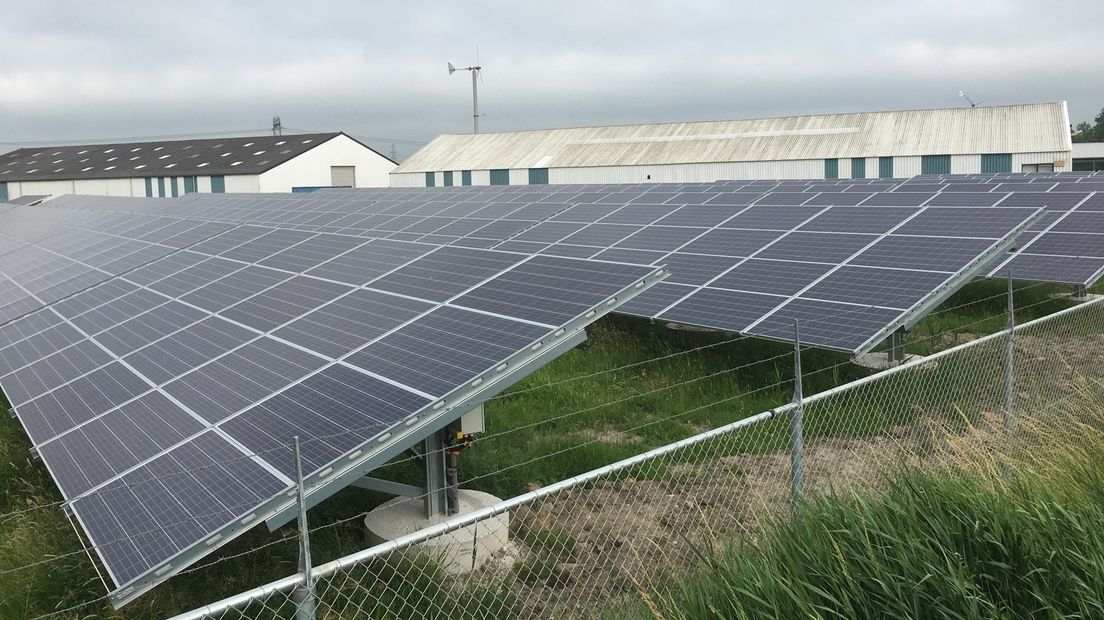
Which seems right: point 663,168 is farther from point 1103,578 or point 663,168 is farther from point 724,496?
point 1103,578

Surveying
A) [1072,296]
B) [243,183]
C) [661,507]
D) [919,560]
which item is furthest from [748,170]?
[919,560]

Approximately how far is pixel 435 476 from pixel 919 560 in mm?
3578

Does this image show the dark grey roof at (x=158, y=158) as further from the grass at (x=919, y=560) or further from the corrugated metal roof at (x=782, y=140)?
the grass at (x=919, y=560)

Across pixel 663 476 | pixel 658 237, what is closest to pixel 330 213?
pixel 658 237

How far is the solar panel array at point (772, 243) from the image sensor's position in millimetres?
11391

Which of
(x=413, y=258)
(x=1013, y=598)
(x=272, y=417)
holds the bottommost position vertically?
(x=1013, y=598)

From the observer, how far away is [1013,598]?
15.5 ft

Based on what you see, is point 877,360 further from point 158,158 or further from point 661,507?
point 158,158

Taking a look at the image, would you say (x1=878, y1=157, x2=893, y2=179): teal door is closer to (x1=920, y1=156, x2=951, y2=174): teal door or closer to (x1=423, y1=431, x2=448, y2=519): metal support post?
(x1=920, y1=156, x2=951, y2=174): teal door

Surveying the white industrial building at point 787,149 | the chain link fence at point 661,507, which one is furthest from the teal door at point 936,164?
the chain link fence at point 661,507

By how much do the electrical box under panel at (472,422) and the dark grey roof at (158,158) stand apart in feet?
198

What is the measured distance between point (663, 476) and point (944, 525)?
386 centimetres

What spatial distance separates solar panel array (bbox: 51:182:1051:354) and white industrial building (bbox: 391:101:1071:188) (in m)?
32.0

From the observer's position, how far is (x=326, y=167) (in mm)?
68312
